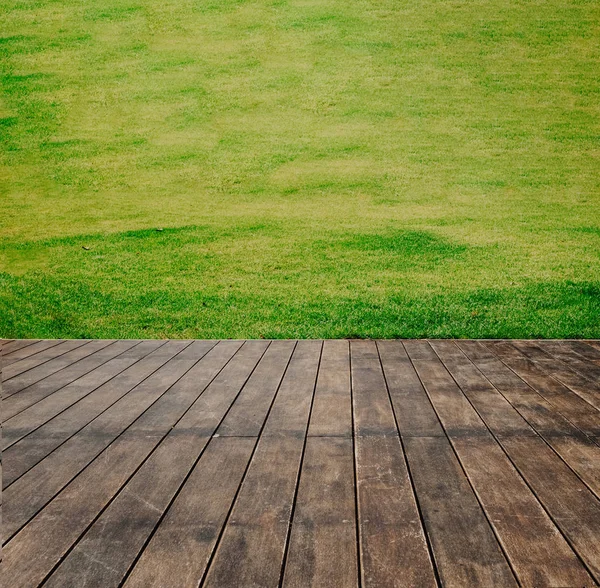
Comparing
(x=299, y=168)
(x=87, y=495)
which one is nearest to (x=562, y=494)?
(x=87, y=495)

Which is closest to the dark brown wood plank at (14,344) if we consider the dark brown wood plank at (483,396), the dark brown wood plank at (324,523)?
the dark brown wood plank at (324,523)

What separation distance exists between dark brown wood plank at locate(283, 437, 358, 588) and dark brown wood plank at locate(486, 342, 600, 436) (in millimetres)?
1048

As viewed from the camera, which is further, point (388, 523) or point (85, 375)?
point (85, 375)

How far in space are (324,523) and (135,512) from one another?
0.60 m

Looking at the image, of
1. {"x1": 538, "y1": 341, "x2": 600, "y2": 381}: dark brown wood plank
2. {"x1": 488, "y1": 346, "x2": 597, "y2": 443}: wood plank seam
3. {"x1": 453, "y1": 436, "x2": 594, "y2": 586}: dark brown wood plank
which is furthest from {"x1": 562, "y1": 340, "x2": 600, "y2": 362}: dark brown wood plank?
{"x1": 453, "y1": 436, "x2": 594, "y2": 586}: dark brown wood plank

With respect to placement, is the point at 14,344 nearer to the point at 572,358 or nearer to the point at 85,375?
the point at 85,375

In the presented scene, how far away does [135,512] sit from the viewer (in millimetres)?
1796

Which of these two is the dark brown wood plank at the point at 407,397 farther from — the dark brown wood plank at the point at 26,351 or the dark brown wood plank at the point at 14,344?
the dark brown wood plank at the point at 14,344

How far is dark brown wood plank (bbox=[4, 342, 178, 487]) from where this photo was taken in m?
2.19

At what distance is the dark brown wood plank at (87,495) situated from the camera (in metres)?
1.58

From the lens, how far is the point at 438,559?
60.8 inches

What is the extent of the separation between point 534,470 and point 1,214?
25.2ft

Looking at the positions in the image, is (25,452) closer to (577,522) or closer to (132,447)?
(132,447)

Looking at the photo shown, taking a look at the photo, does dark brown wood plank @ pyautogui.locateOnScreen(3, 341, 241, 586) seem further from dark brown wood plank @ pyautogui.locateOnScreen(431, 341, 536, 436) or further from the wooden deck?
dark brown wood plank @ pyautogui.locateOnScreen(431, 341, 536, 436)
